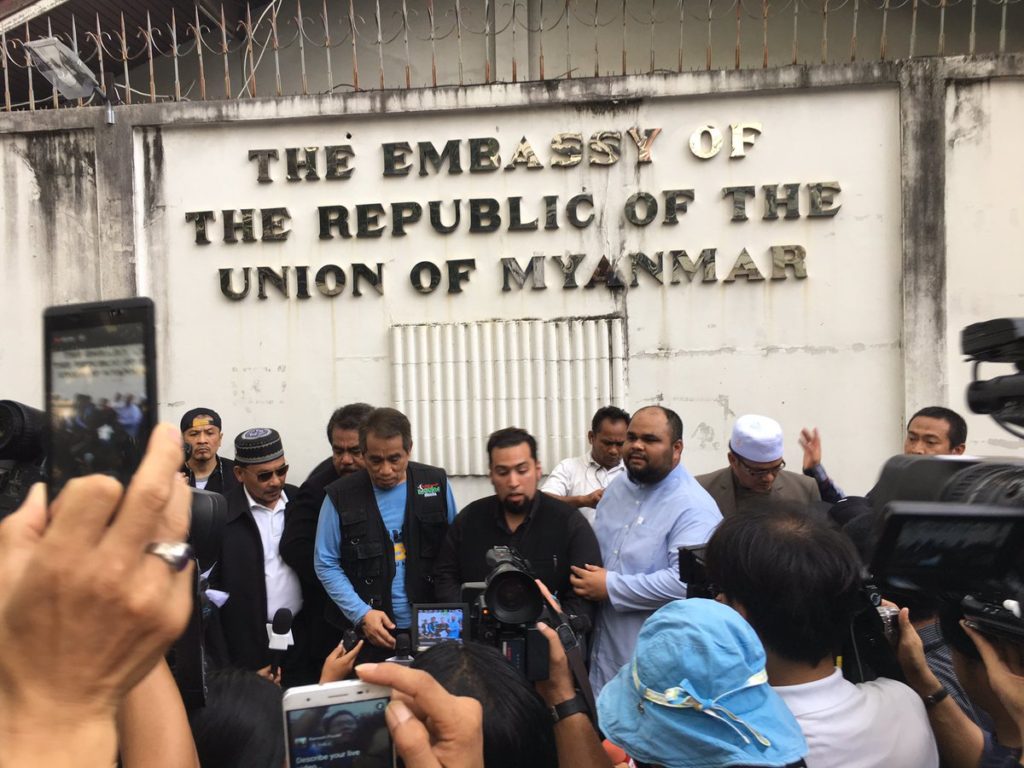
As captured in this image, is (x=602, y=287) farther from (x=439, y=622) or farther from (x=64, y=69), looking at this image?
(x=64, y=69)

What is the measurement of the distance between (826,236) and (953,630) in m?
4.67

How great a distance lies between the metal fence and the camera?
22.8 ft

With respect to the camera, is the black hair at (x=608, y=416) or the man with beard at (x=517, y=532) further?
the black hair at (x=608, y=416)

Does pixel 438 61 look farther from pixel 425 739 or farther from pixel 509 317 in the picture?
pixel 425 739

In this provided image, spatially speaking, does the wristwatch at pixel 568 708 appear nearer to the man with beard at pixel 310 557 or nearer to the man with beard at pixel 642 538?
the man with beard at pixel 642 538

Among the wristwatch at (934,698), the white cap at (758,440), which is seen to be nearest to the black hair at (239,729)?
the wristwatch at (934,698)

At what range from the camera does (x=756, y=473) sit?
167 inches

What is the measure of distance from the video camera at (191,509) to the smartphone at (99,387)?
18.2 inches

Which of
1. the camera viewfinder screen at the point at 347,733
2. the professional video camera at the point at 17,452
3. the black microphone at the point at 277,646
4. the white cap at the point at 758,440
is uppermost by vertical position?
the professional video camera at the point at 17,452

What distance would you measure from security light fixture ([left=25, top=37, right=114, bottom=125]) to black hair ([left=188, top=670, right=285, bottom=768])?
226 inches

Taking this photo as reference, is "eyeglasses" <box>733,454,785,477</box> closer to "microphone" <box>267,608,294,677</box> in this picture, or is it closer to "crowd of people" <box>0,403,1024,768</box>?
"crowd of people" <box>0,403,1024,768</box>

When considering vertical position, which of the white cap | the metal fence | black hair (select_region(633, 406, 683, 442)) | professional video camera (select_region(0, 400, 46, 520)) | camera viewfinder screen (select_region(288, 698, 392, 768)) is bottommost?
camera viewfinder screen (select_region(288, 698, 392, 768))

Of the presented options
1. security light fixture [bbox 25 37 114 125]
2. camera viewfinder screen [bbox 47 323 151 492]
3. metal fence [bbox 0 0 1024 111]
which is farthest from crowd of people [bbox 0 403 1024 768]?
metal fence [bbox 0 0 1024 111]

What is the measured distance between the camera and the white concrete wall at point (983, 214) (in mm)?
5938
